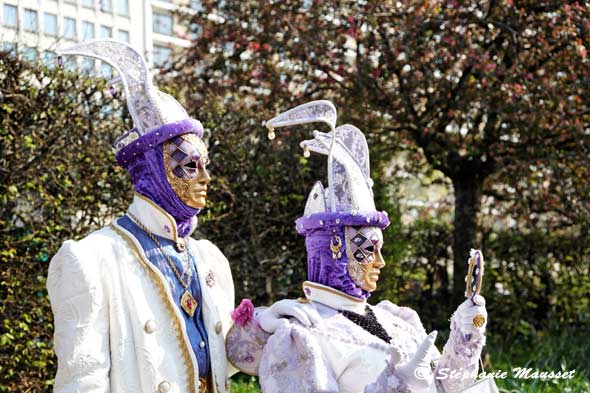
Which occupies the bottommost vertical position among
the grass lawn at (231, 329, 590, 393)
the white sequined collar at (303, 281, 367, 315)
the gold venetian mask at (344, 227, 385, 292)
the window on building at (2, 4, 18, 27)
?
the grass lawn at (231, 329, 590, 393)

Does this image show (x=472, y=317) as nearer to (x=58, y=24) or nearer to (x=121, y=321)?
(x=121, y=321)

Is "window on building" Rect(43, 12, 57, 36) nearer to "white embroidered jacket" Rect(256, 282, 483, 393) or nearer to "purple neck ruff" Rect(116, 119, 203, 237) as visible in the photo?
"purple neck ruff" Rect(116, 119, 203, 237)

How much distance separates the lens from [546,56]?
7.74m

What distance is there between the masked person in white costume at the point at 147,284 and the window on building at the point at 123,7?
6.10 m

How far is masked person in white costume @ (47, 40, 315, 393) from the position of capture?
321 cm

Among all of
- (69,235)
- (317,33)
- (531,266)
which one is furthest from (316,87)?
(69,235)

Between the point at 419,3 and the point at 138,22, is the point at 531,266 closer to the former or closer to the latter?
the point at 419,3

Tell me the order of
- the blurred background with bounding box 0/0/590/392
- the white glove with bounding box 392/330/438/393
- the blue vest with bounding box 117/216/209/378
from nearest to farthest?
the white glove with bounding box 392/330/438/393 < the blue vest with bounding box 117/216/209/378 < the blurred background with bounding box 0/0/590/392

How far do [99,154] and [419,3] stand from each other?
3.16 meters

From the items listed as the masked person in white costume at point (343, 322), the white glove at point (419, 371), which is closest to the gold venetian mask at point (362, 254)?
the masked person in white costume at point (343, 322)

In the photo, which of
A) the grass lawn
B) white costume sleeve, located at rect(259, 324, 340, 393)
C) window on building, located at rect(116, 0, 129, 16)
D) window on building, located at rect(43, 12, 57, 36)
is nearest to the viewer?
white costume sleeve, located at rect(259, 324, 340, 393)

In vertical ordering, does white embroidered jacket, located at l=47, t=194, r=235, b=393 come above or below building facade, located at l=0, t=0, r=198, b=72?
below

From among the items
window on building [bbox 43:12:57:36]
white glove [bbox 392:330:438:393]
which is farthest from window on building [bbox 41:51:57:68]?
white glove [bbox 392:330:438:393]

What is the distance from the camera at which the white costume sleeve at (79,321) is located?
10.3ft
